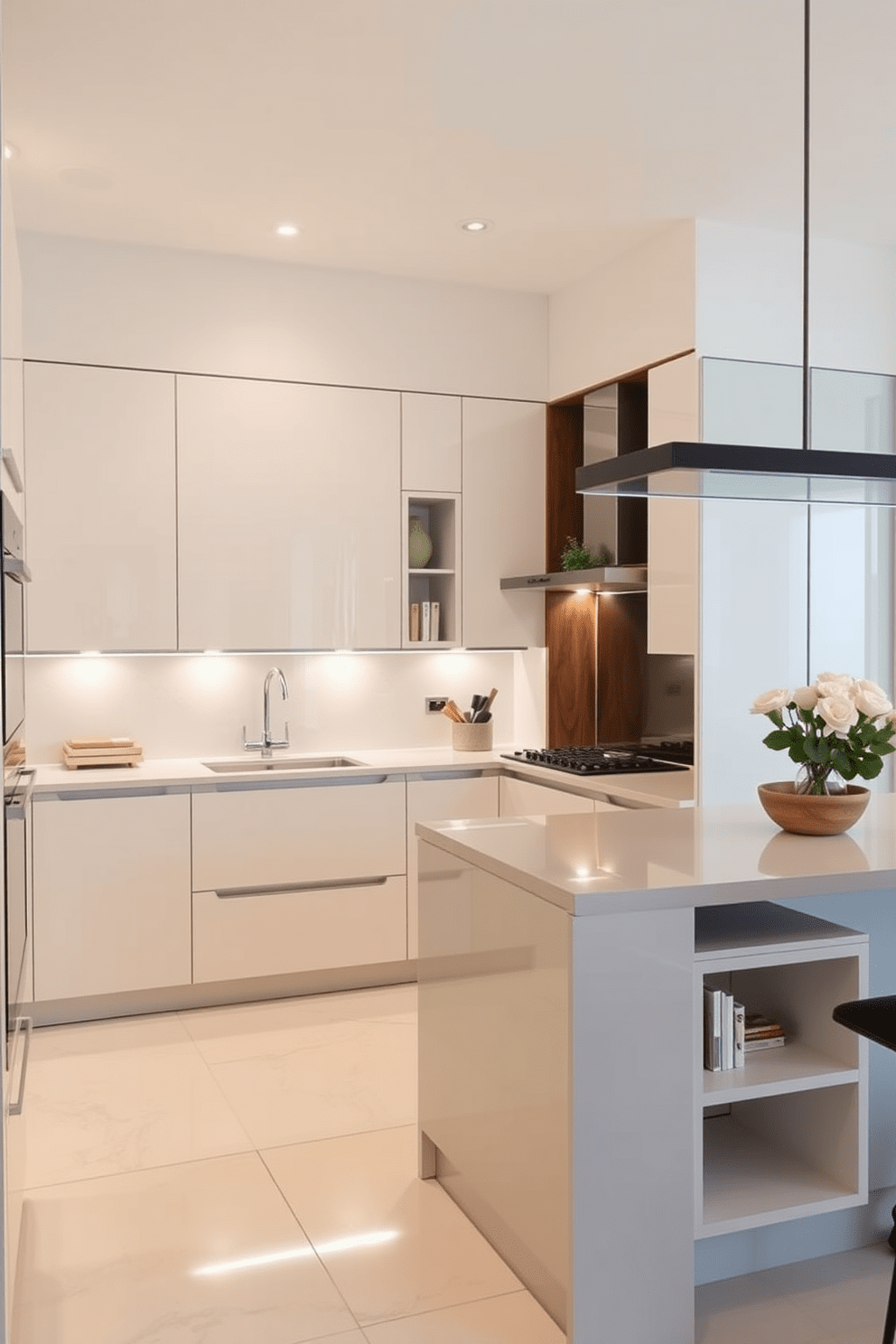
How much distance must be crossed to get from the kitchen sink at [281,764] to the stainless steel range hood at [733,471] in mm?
2111

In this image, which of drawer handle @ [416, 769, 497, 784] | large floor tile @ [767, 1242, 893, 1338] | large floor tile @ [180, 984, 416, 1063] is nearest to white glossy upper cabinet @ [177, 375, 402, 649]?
drawer handle @ [416, 769, 497, 784]

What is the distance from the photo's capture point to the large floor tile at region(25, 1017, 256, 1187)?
3.21 m

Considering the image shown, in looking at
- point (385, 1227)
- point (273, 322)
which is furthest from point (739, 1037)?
point (273, 322)

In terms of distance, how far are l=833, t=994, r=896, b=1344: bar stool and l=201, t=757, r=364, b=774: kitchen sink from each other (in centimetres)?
260

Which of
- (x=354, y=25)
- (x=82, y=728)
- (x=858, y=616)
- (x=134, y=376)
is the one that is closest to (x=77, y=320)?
(x=134, y=376)

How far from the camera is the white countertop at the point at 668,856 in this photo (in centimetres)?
227

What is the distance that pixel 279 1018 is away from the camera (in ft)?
14.2

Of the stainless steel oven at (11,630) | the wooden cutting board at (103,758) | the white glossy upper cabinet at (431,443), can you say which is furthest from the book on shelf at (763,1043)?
the white glossy upper cabinet at (431,443)

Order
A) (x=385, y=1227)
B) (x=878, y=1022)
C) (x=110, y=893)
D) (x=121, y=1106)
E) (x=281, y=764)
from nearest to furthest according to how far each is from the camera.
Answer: (x=878, y=1022) < (x=385, y=1227) < (x=121, y=1106) < (x=110, y=893) < (x=281, y=764)

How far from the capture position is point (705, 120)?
3389 mm

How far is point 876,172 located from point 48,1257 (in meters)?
3.87

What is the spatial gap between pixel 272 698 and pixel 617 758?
1470 mm

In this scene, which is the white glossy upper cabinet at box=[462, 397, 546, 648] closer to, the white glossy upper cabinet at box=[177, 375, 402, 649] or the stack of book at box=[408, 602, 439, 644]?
the stack of book at box=[408, 602, 439, 644]

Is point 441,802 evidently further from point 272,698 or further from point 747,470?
point 747,470
